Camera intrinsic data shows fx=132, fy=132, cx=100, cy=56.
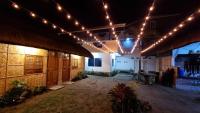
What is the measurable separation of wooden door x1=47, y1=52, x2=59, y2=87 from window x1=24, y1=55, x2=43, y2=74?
31.5 inches

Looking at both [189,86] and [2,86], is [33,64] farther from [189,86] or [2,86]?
[189,86]

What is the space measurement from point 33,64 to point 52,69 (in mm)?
1928

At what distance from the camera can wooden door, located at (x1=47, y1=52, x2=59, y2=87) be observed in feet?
27.8

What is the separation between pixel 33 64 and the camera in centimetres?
709

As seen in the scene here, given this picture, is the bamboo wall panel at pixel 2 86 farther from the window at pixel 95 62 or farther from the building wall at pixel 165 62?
the building wall at pixel 165 62

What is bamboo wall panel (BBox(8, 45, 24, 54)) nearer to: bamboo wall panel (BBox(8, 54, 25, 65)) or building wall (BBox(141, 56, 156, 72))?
bamboo wall panel (BBox(8, 54, 25, 65))

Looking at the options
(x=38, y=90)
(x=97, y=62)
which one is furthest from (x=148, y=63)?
(x=38, y=90)

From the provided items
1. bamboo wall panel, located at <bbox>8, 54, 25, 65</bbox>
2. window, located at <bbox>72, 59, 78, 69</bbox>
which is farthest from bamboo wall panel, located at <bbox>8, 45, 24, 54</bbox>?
window, located at <bbox>72, 59, 78, 69</bbox>

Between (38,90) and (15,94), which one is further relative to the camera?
(38,90)

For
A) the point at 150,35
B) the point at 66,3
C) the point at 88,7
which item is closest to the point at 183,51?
the point at 150,35

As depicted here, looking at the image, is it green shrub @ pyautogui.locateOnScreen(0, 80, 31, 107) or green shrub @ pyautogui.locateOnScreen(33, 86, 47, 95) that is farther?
green shrub @ pyautogui.locateOnScreen(33, 86, 47, 95)

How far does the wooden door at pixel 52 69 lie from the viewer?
8.48 metres

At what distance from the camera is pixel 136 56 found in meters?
18.6

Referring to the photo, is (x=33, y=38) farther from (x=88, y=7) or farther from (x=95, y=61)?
(x=95, y=61)
